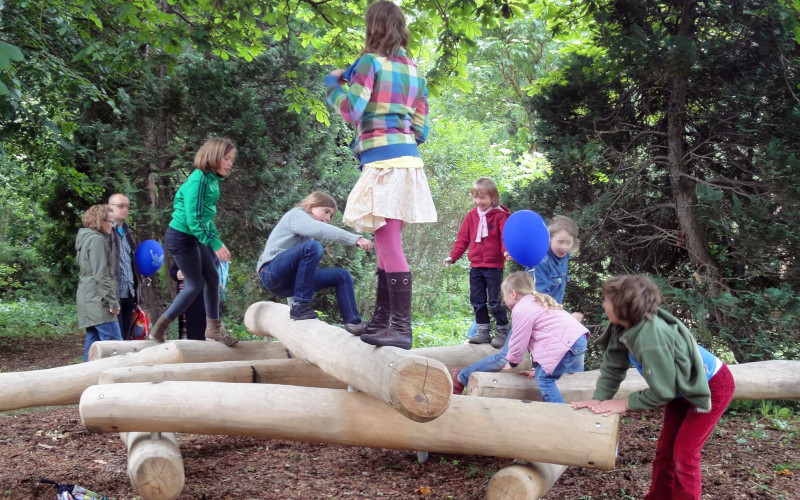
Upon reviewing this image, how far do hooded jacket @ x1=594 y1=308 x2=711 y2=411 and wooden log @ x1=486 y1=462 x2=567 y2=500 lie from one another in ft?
2.39

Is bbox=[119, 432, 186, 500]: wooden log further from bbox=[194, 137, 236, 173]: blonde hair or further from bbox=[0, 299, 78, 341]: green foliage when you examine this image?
bbox=[0, 299, 78, 341]: green foliage

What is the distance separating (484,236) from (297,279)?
1758 millimetres

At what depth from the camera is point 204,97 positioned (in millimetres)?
8719

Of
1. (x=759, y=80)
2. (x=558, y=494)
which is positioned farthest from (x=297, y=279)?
(x=759, y=80)

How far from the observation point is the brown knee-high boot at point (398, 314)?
3.84 meters

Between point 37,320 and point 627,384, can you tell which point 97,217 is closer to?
point 627,384

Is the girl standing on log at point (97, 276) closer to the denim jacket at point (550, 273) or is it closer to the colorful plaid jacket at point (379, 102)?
the colorful plaid jacket at point (379, 102)

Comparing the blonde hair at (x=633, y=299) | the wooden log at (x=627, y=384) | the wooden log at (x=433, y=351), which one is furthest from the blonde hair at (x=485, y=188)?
the blonde hair at (x=633, y=299)

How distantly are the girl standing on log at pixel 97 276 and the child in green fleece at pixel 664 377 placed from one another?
4.72 m

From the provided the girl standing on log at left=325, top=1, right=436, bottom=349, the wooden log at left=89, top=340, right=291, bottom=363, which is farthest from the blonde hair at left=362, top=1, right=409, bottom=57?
the wooden log at left=89, top=340, right=291, bottom=363

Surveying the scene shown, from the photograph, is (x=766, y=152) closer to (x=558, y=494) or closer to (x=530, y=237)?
(x=530, y=237)

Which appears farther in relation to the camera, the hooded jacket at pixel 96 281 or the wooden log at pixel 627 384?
the hooded jacket at pixel 96 281

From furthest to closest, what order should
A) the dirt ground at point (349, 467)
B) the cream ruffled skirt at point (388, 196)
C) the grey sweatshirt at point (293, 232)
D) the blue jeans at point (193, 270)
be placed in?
the blue jeans at point (193, 270) < the grey sweatshirt at point (293, 232) < the dirt ground at point (349, 467) < the cream ruffled skirt at point (388, 196)

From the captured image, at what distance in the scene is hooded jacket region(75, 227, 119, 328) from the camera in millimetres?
6305
